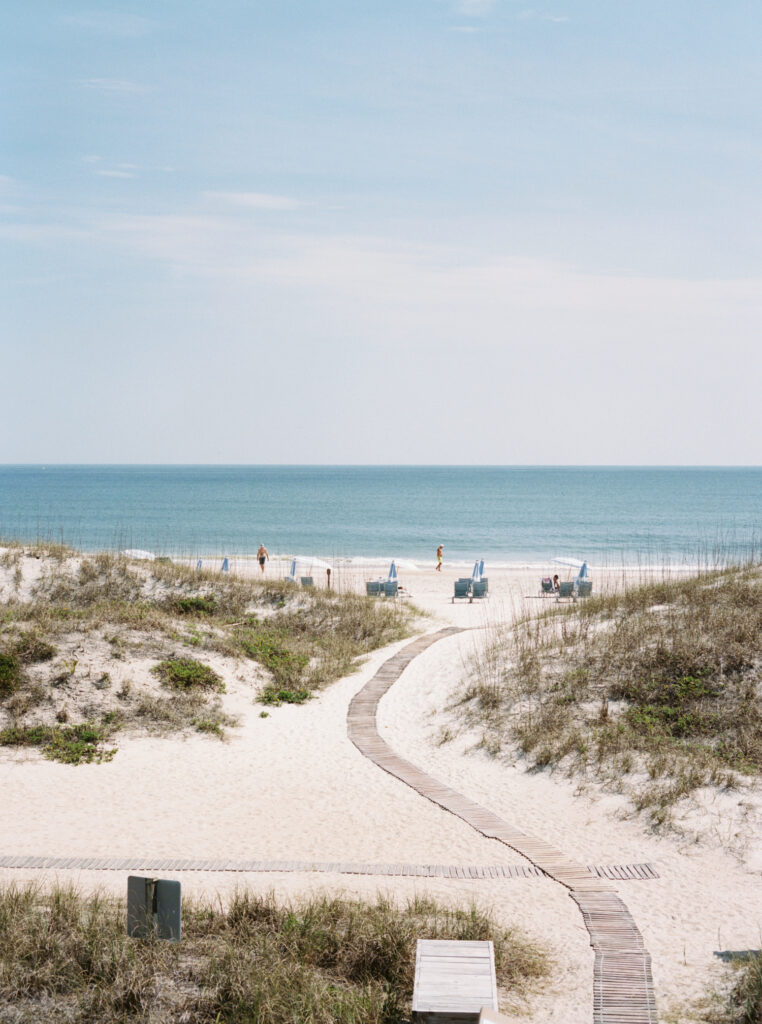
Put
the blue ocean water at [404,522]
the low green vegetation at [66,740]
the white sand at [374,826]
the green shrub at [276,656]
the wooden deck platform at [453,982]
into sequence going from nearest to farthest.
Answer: the wooden deck platform at [453,982]
the white sand at [374,826]
the low green vegetation at [66,740]
the green shrub at [276,656]
the blue ocean water at [404,522]

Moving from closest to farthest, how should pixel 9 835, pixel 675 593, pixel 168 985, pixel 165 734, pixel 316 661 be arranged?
1. pixel 168 985
2. pixel 9 835
3. pixel 165 734
4. pixel 675 593
5. pixel 316 661

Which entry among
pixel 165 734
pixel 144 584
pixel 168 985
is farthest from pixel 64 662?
pixel 168 985

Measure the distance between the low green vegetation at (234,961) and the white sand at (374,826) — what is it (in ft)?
2.31

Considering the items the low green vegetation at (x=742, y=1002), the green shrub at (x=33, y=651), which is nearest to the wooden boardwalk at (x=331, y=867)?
the low green vegetation at (x=742, y=1002)

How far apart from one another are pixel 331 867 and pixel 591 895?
241 cm

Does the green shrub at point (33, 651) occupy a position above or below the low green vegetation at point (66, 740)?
above

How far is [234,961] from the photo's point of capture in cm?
619

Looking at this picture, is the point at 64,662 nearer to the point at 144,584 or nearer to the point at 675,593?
the point at 144,584

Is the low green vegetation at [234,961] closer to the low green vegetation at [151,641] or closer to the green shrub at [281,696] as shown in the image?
the low green vegetation at [151,641]

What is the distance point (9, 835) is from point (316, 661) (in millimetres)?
8284

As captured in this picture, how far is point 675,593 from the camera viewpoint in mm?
15328

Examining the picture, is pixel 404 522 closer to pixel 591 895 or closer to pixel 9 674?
pixel 9 674

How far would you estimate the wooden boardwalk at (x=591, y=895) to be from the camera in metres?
6.06

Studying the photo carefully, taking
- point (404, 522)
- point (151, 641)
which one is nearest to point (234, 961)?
point (151, 641)
